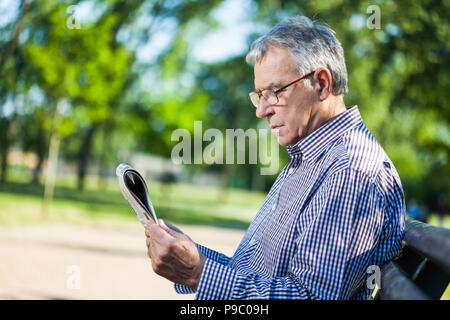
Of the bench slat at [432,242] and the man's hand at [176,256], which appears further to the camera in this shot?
the man's hand at [176,256]

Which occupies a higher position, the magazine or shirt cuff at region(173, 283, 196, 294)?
the magazine

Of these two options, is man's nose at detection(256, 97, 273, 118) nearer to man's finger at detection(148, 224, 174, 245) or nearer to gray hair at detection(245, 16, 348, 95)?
gray hair at detection(245, 16, 348, 95)

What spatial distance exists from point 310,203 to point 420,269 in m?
0.41

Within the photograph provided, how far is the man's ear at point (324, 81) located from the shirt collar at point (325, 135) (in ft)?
0.35

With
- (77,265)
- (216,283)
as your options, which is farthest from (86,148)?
(216,283)

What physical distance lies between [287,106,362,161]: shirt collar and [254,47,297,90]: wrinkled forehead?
243 mm

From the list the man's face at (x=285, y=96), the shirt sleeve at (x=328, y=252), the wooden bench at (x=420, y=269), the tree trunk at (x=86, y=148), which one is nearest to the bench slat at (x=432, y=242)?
the wooden bench at (x=420, y=269)

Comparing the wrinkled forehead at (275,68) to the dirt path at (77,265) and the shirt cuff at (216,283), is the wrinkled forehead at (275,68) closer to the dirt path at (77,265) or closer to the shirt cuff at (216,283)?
the shirt cuff at (216,283)

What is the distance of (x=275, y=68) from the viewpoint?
1.98m

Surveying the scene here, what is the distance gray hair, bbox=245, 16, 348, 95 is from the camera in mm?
1908

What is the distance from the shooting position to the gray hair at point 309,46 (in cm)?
191

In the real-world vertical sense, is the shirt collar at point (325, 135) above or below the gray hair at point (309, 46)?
below

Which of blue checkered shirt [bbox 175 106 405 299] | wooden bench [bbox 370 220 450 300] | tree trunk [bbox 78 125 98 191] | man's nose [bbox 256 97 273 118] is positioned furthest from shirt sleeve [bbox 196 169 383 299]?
tree trunk [bbox 78 125 98 191]

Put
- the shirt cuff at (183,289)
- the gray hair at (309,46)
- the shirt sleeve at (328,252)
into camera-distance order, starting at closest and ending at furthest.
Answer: the shirt sleeve at (328,252), the gray hair at (309,46), the shirt cuff at (183,289)
